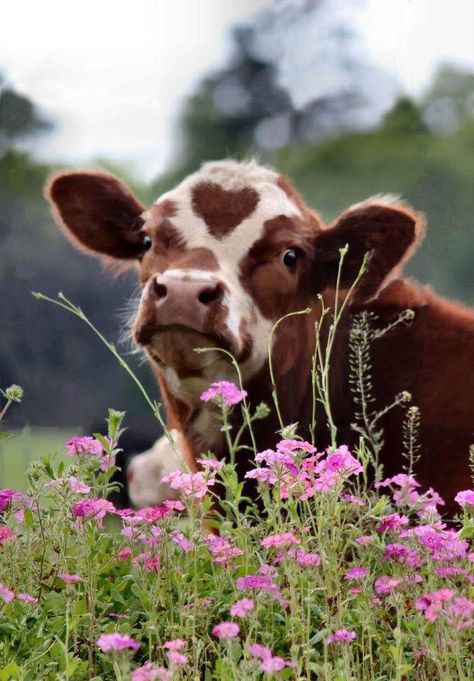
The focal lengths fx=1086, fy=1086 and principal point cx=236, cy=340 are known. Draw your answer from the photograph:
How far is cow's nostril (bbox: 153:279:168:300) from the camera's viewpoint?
4.28 m

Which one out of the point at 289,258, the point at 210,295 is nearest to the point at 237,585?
the point at 210,295

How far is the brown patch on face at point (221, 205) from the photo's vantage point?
4.44 m

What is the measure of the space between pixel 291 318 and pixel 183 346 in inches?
18.8

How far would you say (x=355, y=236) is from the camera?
4.57m

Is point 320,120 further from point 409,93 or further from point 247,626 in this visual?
point 247,626

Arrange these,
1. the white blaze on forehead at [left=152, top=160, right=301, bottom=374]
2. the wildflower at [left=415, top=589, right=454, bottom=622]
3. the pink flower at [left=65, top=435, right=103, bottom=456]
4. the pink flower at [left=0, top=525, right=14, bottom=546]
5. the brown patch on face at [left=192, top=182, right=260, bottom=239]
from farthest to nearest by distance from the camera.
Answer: the brown patch on face at [left=192, top=182, right=260, bottom=239]
the white blaze on forehead at [left=152, top=160, right=301, bottom=374]
the pink flower at [left=0, top=525, right=14, bottom=546]
the pink flower at [left=65, top=435, right=103, bottom=456]
the wildflower at [left=415, top=589, right=454, bottom=622]

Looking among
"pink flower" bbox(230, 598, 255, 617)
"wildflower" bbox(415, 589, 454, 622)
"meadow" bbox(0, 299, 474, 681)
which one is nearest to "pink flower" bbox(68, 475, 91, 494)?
"meadow" bbox(0, 299, 474, 681)

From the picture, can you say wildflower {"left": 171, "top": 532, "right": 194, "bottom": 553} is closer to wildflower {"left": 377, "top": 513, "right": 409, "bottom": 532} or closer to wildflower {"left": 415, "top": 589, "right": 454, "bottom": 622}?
wildflower {"left": 377, "top": 513, "right": 409, "bottom": 532}

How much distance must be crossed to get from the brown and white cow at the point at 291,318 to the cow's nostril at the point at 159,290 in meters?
0.01

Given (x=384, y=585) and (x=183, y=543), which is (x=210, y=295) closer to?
(x=183, y=543)

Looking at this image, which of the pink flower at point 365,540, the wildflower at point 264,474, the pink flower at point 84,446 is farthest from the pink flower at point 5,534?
the pink flower at point 365,540

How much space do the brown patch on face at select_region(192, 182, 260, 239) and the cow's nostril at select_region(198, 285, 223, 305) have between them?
12.4 inches

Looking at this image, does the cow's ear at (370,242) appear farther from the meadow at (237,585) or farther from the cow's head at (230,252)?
the meadow at (237,585)

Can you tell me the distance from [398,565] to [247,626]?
44 centimetres
